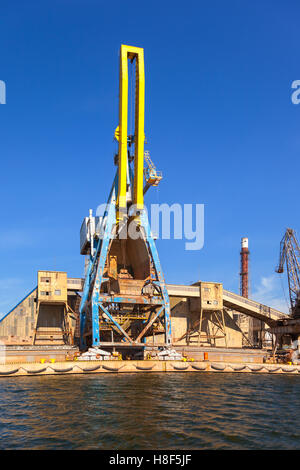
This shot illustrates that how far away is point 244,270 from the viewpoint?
317 ft

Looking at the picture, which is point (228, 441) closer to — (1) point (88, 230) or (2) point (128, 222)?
(2) point (128, 222)

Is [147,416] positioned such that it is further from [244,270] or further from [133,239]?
[244,270]

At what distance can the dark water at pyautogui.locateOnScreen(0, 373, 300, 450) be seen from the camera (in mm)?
14836

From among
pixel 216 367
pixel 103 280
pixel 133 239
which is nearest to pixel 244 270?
pixel 133 239

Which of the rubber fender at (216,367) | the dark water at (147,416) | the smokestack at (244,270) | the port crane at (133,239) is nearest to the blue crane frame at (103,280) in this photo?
the port crane at (133,239)

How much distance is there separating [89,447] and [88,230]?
50992mm

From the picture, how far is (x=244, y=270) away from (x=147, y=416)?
80.1 meters

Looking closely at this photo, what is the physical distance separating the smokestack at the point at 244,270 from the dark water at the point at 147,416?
66.4 metres

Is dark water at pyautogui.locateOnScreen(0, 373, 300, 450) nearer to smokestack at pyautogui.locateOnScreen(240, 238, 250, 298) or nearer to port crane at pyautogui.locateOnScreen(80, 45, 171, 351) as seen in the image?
port crane at pyautogui.locateOnScreen(80, 45, 171, 351)

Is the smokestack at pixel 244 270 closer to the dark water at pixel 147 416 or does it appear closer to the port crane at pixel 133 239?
the port crane at pixel 133 239

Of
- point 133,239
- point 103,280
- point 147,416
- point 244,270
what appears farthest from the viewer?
point 244,270

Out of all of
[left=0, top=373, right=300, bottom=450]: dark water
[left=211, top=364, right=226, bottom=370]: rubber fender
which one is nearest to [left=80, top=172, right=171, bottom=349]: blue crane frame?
[left=211, top=364, right=226, bottom=370]: rubber fender

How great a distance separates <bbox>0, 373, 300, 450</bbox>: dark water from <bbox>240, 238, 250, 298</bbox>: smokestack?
218 feet
